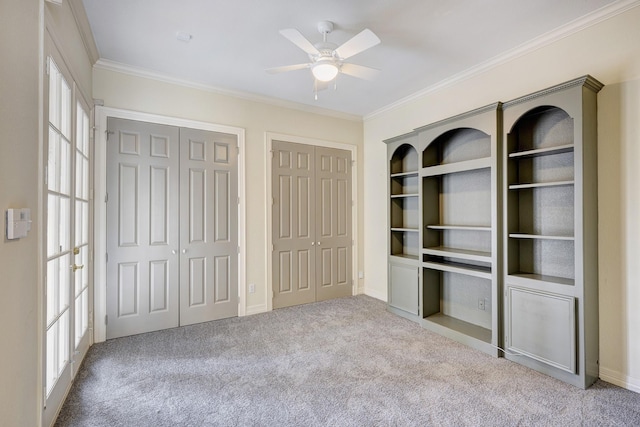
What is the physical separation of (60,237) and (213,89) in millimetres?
2416

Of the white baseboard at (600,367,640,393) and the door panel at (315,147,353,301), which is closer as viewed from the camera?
the white baseboard at (600,367,640,393)

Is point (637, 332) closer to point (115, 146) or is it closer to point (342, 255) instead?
point (342, 255)

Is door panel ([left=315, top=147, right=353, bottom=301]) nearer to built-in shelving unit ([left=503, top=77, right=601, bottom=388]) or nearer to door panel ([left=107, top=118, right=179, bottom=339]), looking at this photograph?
door panel ([left=107, top=118, right=179, bottom=339])

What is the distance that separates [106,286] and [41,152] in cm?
202

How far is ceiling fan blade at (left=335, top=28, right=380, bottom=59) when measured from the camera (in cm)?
214

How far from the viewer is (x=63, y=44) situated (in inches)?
80.2

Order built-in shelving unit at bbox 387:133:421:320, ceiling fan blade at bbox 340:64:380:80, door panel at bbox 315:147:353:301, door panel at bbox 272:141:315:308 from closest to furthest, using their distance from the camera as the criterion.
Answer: ceiling fan blade at bbox 340:64:380:80
built-in shelving unit at bbox 387:133:421:320
door panel at bbox 272:141:315:308
door panel at bbox 315:147:353:301

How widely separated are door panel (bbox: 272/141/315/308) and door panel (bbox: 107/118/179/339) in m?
1.28

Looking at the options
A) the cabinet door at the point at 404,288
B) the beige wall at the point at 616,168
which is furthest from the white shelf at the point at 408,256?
the beige wall at the point at 616,168

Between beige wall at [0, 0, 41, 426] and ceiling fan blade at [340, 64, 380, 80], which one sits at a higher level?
ceiling fan blade at [340, 64, 380, 80]

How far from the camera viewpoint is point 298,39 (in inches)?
86.7

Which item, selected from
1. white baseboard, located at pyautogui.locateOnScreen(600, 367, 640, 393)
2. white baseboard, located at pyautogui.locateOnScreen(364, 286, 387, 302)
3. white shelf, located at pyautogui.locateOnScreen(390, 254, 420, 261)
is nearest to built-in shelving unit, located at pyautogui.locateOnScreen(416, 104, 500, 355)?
white shelf, located at pyautogui.locateOnScreen(390, 254, 420, 261)

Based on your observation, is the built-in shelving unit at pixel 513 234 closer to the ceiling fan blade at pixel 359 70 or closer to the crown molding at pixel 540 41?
the crown molding at pixel 540 41

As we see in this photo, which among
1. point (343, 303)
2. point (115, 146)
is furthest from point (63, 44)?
point (343, 303)
